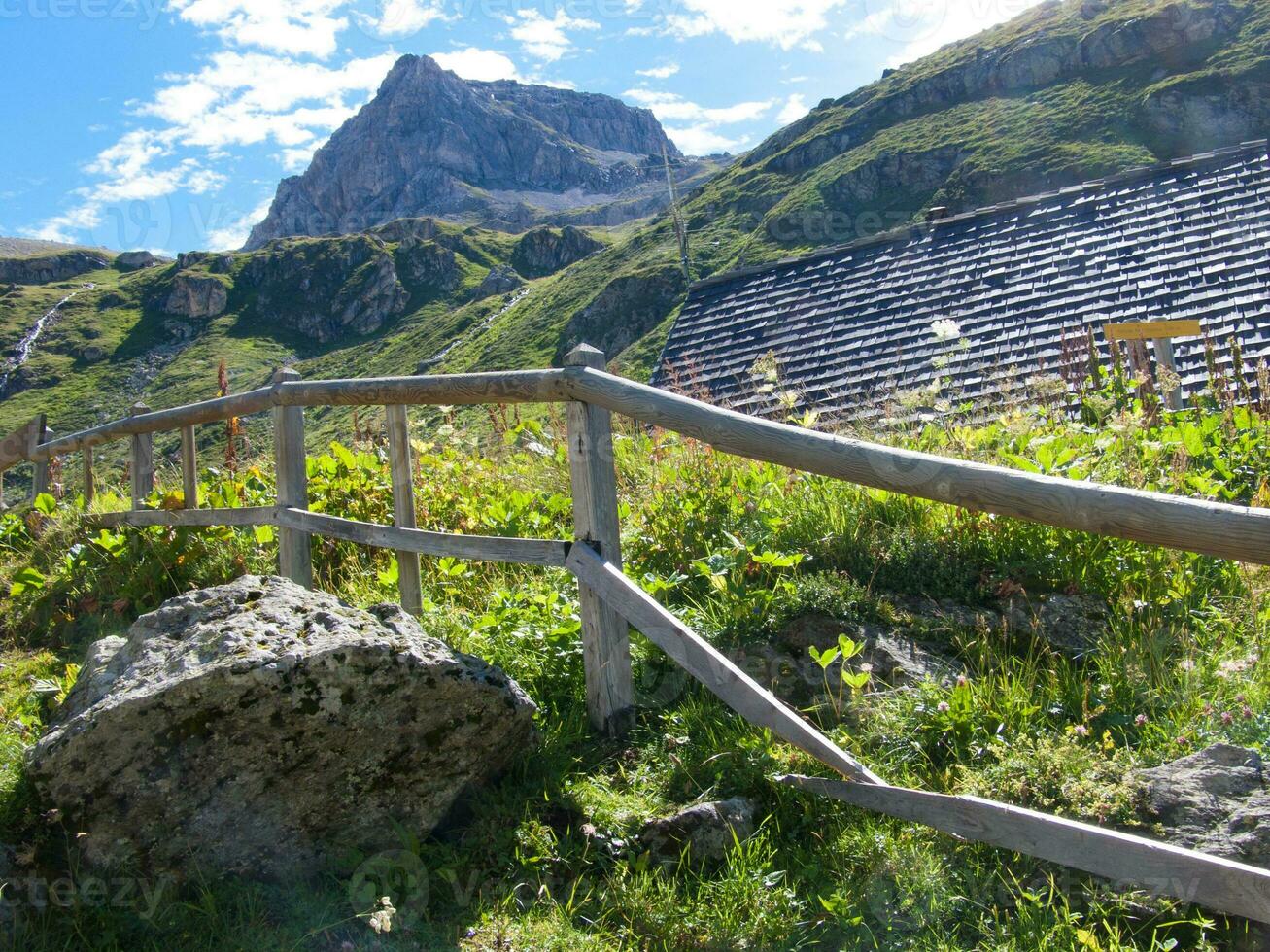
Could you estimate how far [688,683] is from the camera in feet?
10.8

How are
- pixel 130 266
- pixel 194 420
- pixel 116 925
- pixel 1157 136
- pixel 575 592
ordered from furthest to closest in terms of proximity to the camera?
pixel 130 266
pixel 1157 136
pixel 194 420
pixel 575 592
pixel 116 925

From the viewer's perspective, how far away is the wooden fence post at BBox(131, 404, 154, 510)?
19.4ft

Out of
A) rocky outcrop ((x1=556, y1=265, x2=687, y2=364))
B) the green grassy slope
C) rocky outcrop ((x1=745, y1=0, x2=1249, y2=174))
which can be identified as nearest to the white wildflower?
the green grassy slope

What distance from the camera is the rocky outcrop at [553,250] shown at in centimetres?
15400

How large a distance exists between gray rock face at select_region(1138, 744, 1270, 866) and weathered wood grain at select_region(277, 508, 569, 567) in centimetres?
183

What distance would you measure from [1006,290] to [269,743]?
1310 centimetres

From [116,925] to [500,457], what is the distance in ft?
16.0

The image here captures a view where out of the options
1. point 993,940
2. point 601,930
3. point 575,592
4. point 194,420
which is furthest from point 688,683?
point 194,420

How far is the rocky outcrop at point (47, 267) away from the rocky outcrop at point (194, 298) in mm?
30872

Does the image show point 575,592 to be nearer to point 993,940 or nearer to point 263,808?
point 263,808

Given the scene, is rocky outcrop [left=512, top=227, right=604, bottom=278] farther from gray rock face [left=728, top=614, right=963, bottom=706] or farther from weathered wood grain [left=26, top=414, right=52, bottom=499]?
gray rock face [left=728, top=614, right=963, bottom=706]
